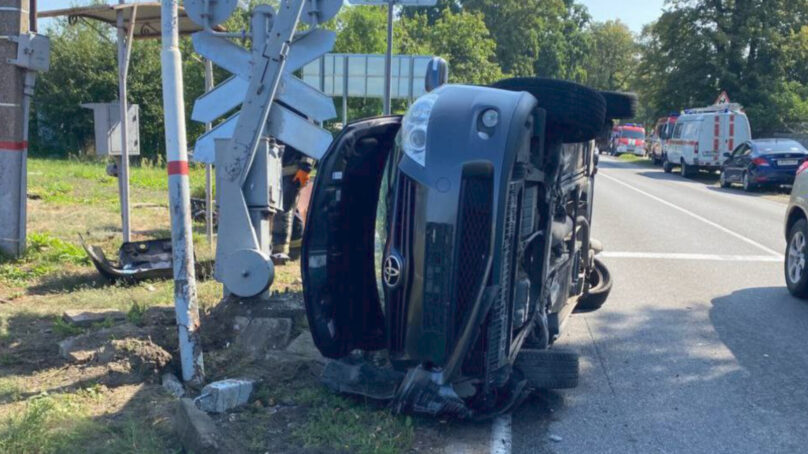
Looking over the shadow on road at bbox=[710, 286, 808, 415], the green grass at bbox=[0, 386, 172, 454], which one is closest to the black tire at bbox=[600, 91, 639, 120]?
the shadow on road at bbox=[710, 286, 808, 415]

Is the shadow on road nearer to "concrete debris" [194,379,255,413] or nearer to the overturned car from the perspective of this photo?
the overturned car

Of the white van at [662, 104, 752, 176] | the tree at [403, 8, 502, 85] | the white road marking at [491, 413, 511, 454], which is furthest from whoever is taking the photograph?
the tree at [403, 8, 502, 85]

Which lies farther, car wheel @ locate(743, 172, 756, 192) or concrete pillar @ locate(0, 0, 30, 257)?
car wheel @ locate(743, 172, 756, 192)

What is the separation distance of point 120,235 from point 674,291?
7.48 meters

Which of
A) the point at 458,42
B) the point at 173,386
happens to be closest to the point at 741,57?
the point at 458,42

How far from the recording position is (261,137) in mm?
5496

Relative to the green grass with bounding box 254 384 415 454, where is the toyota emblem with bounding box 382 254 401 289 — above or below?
above

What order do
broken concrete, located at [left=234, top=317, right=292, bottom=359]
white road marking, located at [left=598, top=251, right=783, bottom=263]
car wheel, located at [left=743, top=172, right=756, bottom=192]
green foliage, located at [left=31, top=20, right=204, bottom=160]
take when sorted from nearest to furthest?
broken concrete, located at [left=234, top=317, right=292, bottom=359] < white road marking, located at [left=598, top=251, right=783, bottom=263] < car wheel, located at [left=743, top=172, right=756, bottom=192] < green foliage, located at [left=31, top=20, right=204, bottom=160]

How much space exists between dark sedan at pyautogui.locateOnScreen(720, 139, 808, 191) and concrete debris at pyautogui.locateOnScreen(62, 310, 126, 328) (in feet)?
68.0

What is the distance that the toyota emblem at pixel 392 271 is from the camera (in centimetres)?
405

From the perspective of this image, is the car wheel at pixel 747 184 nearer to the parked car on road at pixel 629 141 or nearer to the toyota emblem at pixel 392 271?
the toyota emblem at pixel 392 271

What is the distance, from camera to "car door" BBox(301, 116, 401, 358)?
14.5ft

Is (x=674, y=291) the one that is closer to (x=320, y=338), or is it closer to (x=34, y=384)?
(x=320, y=338)

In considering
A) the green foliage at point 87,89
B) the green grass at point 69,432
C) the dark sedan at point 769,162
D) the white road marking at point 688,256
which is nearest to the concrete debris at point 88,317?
the green grass at point 69,432
